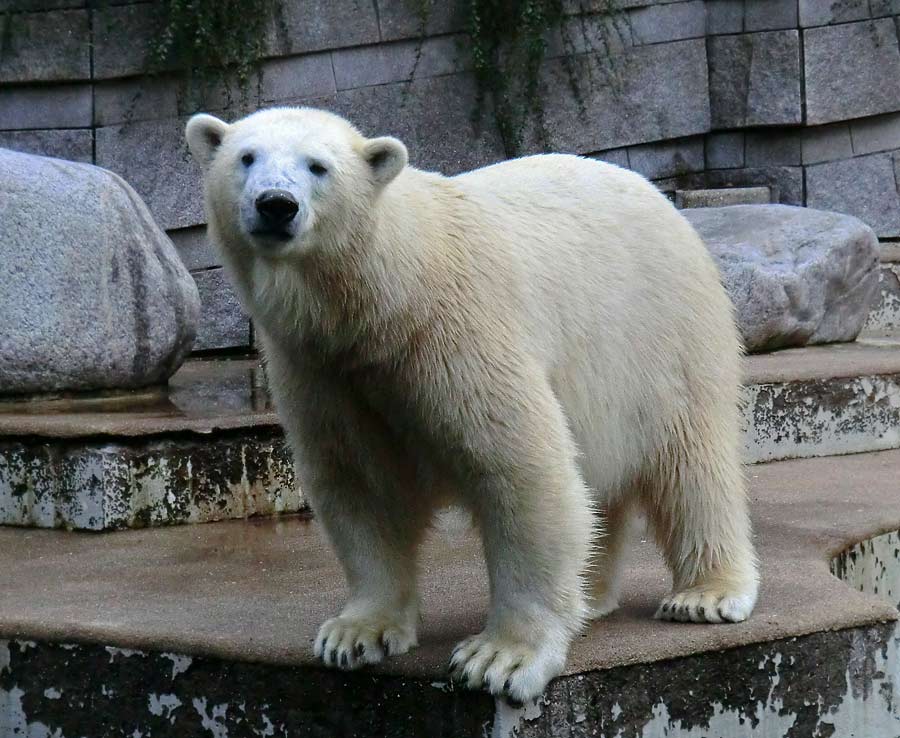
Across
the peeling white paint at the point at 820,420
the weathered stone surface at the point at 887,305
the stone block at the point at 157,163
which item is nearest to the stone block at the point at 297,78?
the stone block at the point at 157,163

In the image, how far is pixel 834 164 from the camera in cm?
873

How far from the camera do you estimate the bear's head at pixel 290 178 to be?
8.73 ft

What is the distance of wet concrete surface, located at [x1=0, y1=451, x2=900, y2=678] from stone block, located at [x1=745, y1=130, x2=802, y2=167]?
3.74 m

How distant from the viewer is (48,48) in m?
7.19

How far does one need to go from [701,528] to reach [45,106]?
4.89m

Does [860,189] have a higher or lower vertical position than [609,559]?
higher

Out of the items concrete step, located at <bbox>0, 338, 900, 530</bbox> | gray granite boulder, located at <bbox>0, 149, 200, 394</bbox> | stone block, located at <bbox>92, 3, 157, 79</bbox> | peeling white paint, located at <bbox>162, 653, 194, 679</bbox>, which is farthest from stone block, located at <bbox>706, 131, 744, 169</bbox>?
peeling white paint, located at <bbox>162, 653, 194, 679</bbox>

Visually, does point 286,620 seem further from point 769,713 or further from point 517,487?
point 769,713

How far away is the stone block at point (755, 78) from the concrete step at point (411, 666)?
16.3ft

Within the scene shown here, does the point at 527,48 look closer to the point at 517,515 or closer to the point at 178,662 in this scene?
the point at 178,662

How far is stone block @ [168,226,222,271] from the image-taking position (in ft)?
24.6

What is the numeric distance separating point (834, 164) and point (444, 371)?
6392 millimetres

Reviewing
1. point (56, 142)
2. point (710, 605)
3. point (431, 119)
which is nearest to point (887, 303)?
point (431, 119)

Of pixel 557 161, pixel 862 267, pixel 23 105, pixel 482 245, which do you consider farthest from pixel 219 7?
pixel 482 245
